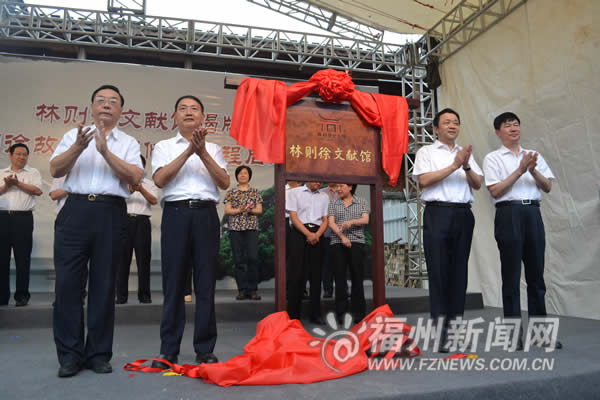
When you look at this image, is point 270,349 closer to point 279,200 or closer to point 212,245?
point 212,245

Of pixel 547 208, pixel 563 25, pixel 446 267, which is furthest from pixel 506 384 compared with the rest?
pixel 563 25

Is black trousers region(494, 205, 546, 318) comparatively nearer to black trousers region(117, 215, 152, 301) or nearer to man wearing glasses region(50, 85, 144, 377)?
man wearing glasses region(50, 85, 144, 377)

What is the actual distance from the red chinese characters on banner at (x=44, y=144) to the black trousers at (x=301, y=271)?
360 centimetres

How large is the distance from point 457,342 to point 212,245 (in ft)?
4.85

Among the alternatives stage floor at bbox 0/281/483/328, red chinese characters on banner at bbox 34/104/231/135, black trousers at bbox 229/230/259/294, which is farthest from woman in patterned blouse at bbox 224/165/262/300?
red chinese characters on banner at bbox 34/104/231/135

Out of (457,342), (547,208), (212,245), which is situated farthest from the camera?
(547,208)

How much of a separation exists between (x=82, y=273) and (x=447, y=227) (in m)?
1.97

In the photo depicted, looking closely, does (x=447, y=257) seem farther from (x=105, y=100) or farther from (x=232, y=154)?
(x=232, y=154)

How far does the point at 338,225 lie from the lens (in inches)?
152

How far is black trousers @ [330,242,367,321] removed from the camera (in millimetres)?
3797

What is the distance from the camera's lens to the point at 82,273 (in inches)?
82.6

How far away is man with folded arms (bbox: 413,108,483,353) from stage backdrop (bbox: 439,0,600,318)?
1.82 m

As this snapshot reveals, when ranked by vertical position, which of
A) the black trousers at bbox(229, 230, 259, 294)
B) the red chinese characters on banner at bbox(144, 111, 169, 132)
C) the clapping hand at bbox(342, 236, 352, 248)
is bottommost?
the black trousers at bbox(229, 230, 259, 294)

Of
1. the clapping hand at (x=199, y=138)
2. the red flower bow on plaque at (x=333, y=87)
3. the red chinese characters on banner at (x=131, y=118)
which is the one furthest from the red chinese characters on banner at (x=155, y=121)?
the clapping hand at (x=199, y=138)
